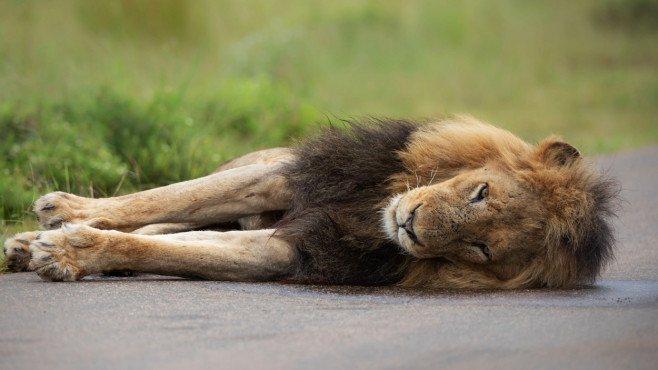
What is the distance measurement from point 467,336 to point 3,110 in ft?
16.6

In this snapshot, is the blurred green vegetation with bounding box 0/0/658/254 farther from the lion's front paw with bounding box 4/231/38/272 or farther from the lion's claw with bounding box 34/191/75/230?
the lion's front paw with bounding box 4/231/38/272

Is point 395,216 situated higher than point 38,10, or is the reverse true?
point 38,10

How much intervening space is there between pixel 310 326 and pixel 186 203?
155 centimetres

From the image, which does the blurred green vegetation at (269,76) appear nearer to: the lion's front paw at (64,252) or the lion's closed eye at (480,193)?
the lion's closed eye at (480,193)

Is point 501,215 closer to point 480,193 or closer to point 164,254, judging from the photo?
point 480,193

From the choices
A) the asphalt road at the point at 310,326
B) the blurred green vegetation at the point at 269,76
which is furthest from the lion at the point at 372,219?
the blurred green vegetation at the point at 269,76

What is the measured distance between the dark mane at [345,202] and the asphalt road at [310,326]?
0.57 ft

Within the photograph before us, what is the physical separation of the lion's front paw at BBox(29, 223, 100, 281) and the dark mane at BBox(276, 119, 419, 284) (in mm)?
820

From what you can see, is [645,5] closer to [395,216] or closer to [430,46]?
[430,46]

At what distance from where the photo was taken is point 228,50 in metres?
11.9

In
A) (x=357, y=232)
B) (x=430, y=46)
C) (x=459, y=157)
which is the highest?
(x=430, y=46)

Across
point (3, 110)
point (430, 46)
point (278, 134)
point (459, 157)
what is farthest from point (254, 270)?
point (430, 46)

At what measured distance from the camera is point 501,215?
11.2 ft

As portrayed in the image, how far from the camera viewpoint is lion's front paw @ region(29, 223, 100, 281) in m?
3.34
